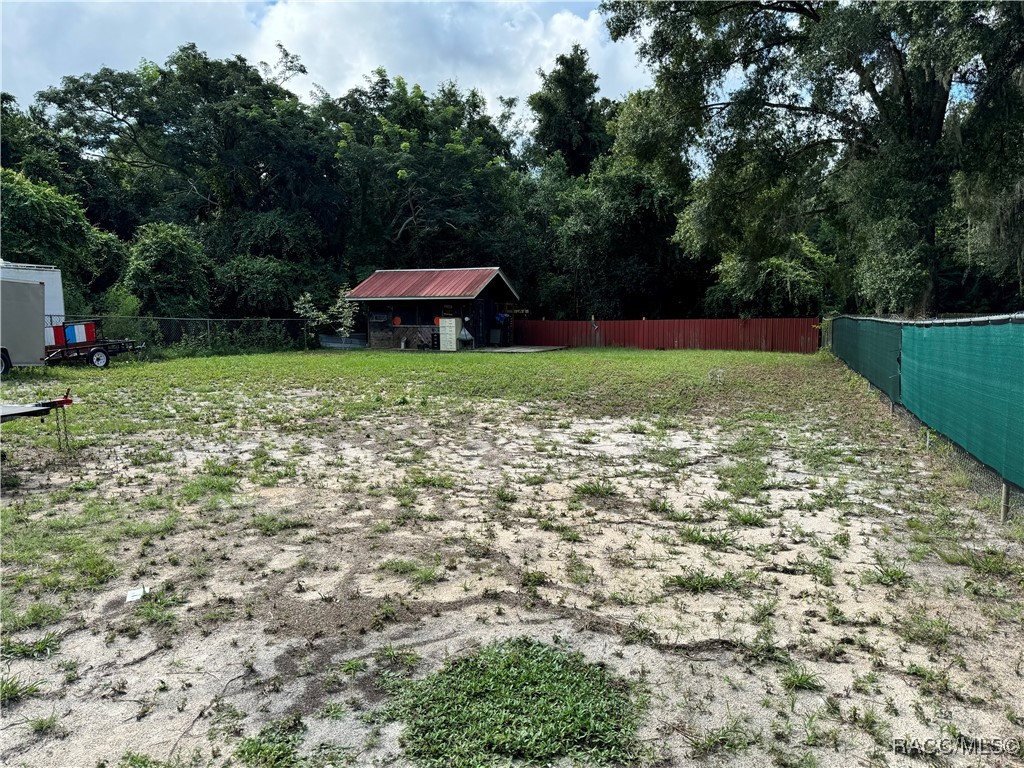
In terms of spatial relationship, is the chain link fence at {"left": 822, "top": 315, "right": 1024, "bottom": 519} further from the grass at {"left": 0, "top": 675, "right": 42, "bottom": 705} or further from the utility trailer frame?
the utility trailer frame

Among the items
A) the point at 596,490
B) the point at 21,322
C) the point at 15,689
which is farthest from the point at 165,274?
the point at 15,689

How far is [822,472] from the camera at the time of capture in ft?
19.4

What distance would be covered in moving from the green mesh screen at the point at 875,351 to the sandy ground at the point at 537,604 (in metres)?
3.45

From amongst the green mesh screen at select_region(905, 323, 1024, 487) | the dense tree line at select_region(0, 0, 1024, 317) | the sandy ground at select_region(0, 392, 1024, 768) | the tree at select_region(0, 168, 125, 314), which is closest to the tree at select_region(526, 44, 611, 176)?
the dense tree line at select_region(0, 0, 1024, 317)

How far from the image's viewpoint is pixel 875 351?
10.9 meters

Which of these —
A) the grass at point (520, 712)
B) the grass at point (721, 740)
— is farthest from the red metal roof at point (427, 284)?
the grass at point (721, 740)

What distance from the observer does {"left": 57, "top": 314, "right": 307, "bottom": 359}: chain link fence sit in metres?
19.8

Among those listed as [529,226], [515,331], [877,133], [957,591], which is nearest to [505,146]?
[529,226]

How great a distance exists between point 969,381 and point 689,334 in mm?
23200

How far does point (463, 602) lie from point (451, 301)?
79.1 feet

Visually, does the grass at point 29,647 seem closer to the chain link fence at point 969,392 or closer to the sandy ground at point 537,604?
the sandy ground at point 537,604

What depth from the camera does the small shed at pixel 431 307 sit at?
1049 inches

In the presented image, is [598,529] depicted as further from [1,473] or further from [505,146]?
[505,146]

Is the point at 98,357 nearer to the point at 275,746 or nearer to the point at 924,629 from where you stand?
the point at 275,746
